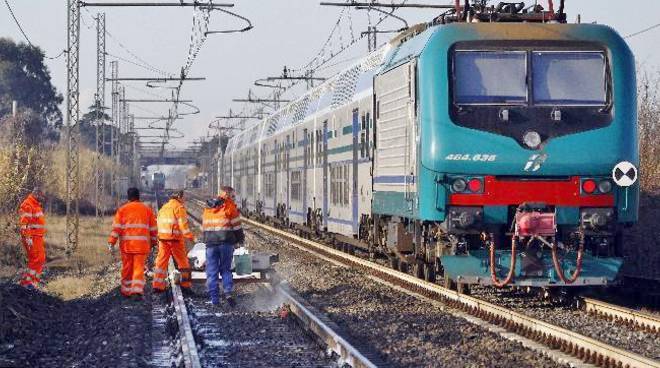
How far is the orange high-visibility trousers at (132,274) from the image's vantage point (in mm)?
14930

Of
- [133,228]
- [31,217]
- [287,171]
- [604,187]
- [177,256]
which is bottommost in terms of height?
[177,256]

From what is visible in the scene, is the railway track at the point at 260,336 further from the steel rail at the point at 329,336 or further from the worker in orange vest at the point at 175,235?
the worker in orange vest at the point at 175,235

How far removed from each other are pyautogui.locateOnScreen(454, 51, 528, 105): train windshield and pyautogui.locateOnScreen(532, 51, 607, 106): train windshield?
179 mm

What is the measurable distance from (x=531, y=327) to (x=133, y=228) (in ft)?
21.7

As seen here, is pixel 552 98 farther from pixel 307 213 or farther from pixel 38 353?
pixel 307 213

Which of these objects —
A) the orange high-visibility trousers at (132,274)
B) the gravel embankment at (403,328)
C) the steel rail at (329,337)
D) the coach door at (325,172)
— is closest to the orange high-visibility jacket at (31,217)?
the orange high-visibility trousers at (132,274)

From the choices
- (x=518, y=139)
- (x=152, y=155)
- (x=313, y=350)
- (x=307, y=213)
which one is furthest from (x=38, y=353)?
(x=152, y=155)

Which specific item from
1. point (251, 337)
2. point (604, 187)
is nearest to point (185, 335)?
point (251, 337)

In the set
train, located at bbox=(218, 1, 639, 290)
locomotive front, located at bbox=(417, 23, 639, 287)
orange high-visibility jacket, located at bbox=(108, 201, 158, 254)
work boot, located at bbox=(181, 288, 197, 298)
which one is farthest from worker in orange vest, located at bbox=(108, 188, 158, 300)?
locomotive front, located at bbox=(417, 23, 639, 287)

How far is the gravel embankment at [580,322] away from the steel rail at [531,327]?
51 cm

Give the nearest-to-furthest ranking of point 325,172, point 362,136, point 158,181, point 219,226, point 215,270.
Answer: point 219,226 → point 215,270 → point 362,136 → point 325,172 → point 158,181

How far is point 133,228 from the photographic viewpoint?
15.3 m

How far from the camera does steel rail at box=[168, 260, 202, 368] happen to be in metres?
9.14

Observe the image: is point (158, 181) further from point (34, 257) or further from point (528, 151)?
point (528, 151)
